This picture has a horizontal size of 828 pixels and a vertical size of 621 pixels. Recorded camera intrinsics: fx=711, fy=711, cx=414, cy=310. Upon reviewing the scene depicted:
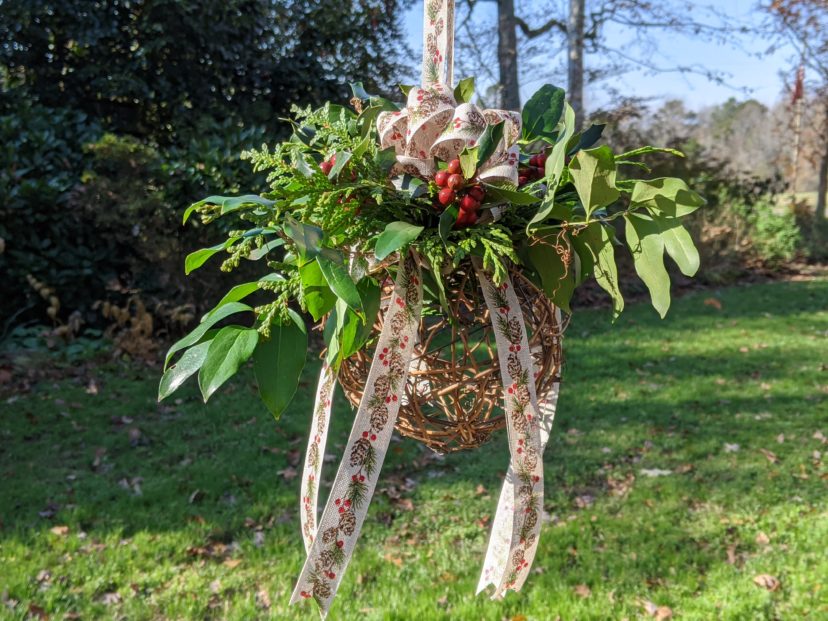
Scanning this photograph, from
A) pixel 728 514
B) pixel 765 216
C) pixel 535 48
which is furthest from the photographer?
pixel 765 216

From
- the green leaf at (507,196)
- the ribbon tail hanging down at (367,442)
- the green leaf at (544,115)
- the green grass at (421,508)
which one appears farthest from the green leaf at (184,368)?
the green grass at (421,508)

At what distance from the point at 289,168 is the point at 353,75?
7.15m

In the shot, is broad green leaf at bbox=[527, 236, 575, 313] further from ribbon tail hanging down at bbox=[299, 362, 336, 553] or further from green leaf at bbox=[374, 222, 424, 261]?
ribbon tail hanging down at bbox=[299, 362, 336, 553]

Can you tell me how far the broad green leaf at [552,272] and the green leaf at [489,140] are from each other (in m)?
0.18

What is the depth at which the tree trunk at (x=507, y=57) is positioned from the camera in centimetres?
796

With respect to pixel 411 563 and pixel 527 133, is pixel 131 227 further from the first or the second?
pixel 527 133

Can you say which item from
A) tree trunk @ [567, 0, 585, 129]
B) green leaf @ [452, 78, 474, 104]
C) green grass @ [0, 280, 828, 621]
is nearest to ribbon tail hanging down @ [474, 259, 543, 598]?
green leaf @ [452, 78, 474, 104]

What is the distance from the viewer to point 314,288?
113 centimetres

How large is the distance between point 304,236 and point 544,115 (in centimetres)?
58

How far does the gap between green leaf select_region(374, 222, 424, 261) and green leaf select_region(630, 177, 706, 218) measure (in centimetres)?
33

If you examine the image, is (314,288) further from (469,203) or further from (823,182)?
(823,182)

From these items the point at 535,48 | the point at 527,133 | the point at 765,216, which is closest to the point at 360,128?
the point at 527,133

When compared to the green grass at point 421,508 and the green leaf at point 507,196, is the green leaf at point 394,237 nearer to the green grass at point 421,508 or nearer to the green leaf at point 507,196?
the green leaf at point 507,196

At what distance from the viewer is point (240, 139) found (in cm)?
618
